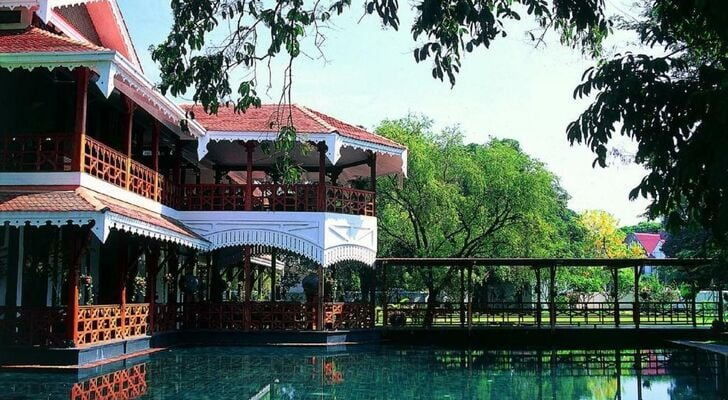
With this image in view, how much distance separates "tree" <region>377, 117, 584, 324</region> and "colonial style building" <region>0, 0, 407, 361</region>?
111 inches

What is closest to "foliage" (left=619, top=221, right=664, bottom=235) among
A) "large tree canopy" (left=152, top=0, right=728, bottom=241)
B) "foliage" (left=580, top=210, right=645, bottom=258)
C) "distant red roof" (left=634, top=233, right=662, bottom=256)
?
"distant red roof" (left=634, top=233, right=662, bottom=256)

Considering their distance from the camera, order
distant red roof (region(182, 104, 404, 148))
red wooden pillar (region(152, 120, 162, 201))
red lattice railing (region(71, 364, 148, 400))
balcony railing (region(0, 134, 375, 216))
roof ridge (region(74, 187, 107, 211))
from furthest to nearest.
A: distant red roof (region(182, 104, 404, 148)), red wooden pillar (region(152, 120, 162, 201)), balcony railing (region(0, 134, 375, 216)), roof ridge (region(74, 187, 107, 211)), red lattice railing (region(71, 364, 148, 400))

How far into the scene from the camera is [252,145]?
63.0 ft

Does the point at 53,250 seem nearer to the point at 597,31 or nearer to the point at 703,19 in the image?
the point at 597,31

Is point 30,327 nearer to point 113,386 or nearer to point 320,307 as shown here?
point 113,386

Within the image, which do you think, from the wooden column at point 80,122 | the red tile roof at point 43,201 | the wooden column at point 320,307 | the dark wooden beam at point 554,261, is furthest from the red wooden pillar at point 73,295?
the dark wooden beam at point 554,261

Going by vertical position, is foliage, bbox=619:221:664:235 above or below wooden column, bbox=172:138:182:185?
above

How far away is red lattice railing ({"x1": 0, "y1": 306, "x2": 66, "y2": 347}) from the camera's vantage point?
13.1 m

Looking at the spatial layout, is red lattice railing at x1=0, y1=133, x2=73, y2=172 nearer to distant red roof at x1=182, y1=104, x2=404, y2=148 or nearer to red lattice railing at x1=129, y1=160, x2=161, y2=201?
red lattice railing at x1=129, y1=160, x2=161, y2=201

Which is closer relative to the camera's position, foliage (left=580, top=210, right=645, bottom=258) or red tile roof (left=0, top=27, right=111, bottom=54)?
red tile roof (left=0, top=27, right=111, bottom=54)

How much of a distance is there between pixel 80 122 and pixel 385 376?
263 inches

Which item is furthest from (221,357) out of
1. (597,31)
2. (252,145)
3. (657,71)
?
(657,71)

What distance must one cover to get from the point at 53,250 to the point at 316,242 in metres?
6.26

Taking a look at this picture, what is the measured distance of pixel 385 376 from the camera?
13250mm
